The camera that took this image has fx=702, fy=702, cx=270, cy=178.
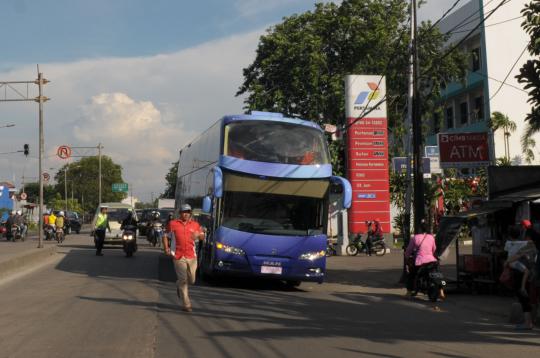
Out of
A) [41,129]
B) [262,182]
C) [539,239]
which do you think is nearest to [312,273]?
[262,182]

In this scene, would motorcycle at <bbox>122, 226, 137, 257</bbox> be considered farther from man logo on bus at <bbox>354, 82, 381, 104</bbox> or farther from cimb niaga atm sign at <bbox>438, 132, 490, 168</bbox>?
cimb niaga atm sign at <bbox>438, 132, 490, 168</bbox>

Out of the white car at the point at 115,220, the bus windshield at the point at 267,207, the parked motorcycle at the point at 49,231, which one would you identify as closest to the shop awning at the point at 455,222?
the bus windshield at the point at 267,207

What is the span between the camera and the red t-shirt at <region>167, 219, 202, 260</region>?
40.2 feet

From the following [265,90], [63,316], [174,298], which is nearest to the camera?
[63,316]

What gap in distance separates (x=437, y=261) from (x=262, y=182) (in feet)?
14.3

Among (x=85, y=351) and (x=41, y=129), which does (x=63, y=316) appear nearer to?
(x=85, y=351)

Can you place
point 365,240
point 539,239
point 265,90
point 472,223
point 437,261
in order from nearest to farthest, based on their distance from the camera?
point 539,239 → point 437,261 → point 472,223 → point 365,240 → point 265,90

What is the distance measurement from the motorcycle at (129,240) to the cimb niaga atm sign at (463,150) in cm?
1357

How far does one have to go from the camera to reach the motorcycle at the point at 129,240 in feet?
86.6

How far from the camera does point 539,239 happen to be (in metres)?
12.2

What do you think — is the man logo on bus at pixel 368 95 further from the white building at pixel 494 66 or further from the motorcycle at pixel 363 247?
the white building at pixel 494 66

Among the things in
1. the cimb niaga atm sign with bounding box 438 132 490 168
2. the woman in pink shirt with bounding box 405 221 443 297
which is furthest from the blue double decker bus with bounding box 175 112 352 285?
the cimb niaga atm sign with bounding box 438 132 490 168

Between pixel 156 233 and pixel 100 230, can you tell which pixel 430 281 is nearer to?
pixel 100 230

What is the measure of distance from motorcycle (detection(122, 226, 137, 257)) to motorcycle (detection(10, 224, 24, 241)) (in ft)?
55.9
